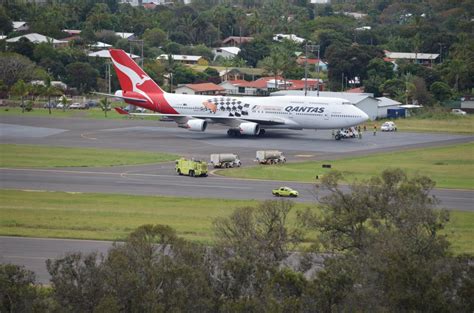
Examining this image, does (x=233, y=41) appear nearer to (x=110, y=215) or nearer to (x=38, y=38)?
(x=38, y=38)

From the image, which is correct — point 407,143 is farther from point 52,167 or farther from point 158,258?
point 158,258

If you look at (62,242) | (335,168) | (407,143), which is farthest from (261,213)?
(407,143)

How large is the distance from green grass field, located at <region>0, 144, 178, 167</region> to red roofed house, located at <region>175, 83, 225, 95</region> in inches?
2002

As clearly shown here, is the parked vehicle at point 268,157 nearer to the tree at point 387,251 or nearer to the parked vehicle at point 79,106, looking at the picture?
the tree at point 387,251

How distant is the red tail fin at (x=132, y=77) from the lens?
93688 mm

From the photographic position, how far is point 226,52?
17812 cm

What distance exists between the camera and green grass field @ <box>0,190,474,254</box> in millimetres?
45375

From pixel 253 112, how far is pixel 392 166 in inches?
864

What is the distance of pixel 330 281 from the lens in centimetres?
3153

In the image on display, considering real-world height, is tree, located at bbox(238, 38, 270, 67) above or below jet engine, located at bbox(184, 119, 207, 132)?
above

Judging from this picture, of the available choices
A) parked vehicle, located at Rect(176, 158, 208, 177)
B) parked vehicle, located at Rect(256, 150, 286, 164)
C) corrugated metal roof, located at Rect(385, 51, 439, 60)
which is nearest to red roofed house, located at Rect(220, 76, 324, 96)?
corrugated metal roof, located at Rect(385, 51, 439, 60)

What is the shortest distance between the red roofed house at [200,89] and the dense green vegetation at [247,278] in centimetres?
9176

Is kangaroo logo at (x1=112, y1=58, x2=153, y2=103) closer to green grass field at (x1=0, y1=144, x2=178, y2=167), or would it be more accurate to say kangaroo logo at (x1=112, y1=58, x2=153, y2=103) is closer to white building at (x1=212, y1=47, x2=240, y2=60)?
green grass field at (x1=0, y1=144, x2=178, y2=167)

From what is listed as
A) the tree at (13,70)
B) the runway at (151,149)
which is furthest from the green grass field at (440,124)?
the tree at (13,70)
